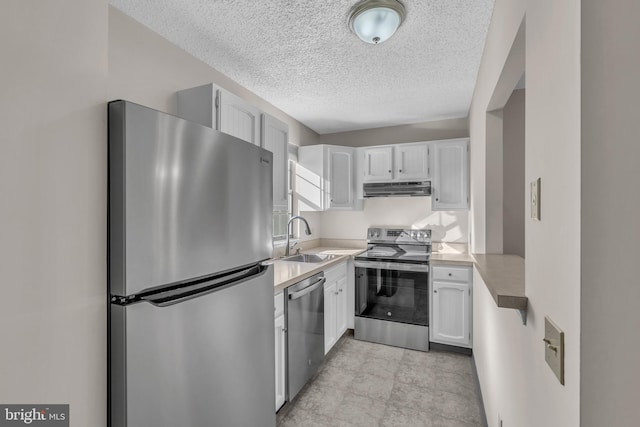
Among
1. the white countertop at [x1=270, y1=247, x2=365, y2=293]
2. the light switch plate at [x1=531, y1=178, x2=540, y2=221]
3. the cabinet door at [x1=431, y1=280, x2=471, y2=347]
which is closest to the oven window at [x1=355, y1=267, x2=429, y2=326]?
the cabinet door at [x1=431, y1=280, x2=471, y2=347]

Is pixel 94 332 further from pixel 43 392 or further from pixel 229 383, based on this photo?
pixel 229 383

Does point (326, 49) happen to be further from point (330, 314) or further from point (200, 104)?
point (330, 314)

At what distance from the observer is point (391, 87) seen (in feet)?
8.21

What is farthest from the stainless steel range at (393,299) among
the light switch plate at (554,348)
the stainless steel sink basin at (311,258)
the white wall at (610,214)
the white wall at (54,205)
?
the white wall at (54,205)

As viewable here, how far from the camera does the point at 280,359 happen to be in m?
1.87

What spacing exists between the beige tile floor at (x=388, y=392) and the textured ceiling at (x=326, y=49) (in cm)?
243

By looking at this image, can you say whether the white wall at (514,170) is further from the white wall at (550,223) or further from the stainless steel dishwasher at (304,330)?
the stainless steel dishwasher at (304,330)

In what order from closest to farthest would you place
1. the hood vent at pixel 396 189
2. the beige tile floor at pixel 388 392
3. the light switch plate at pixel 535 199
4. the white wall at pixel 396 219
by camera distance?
the light switch plate at pixel 535 199 < the beige tile floor at pixel 388 392 < the hood vent at pixel 396 189 < the white wall at pixel 396 219

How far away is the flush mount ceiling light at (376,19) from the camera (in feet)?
4.83

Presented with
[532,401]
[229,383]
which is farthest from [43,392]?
[532,401]

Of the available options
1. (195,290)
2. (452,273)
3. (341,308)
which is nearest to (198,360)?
(195,290)

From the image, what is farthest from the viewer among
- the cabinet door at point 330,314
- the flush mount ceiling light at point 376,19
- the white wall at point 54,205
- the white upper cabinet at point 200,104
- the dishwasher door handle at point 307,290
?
the cabinet door at point 330,314

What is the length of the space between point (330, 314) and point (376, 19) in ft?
7.69

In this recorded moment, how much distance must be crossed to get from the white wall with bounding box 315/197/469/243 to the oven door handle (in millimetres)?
669
